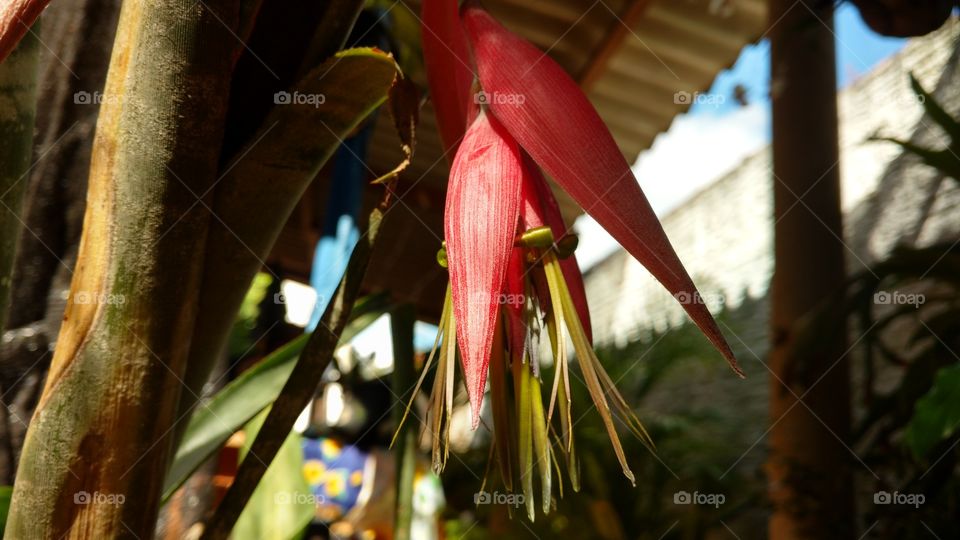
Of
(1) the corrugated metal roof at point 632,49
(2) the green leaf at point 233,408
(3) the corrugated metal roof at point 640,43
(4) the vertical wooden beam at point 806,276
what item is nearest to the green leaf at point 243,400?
(2) the green leaf at point 233,408

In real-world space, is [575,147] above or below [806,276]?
below

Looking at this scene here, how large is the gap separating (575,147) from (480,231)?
39 mm

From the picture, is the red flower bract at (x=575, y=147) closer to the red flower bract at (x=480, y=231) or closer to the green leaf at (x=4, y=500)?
the red flower bract at (x=480, y=231)

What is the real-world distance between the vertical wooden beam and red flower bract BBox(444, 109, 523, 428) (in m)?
1.65

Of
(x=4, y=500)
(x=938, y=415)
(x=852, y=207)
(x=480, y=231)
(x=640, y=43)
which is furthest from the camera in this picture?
(x=852, y=207)

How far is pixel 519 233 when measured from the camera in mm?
293

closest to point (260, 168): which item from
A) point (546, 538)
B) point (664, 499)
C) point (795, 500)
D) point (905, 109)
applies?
point (795, 500)

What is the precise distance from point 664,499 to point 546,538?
60cm

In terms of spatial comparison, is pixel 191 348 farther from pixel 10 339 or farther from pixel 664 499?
pixel 664 499

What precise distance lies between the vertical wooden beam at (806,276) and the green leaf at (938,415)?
751 mm

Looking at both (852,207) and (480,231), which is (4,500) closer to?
(480,231)

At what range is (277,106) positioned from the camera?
13.3 inches

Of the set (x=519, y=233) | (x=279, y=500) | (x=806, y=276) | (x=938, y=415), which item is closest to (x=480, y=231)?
(x=519, y=233)

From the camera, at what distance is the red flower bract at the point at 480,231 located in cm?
26
